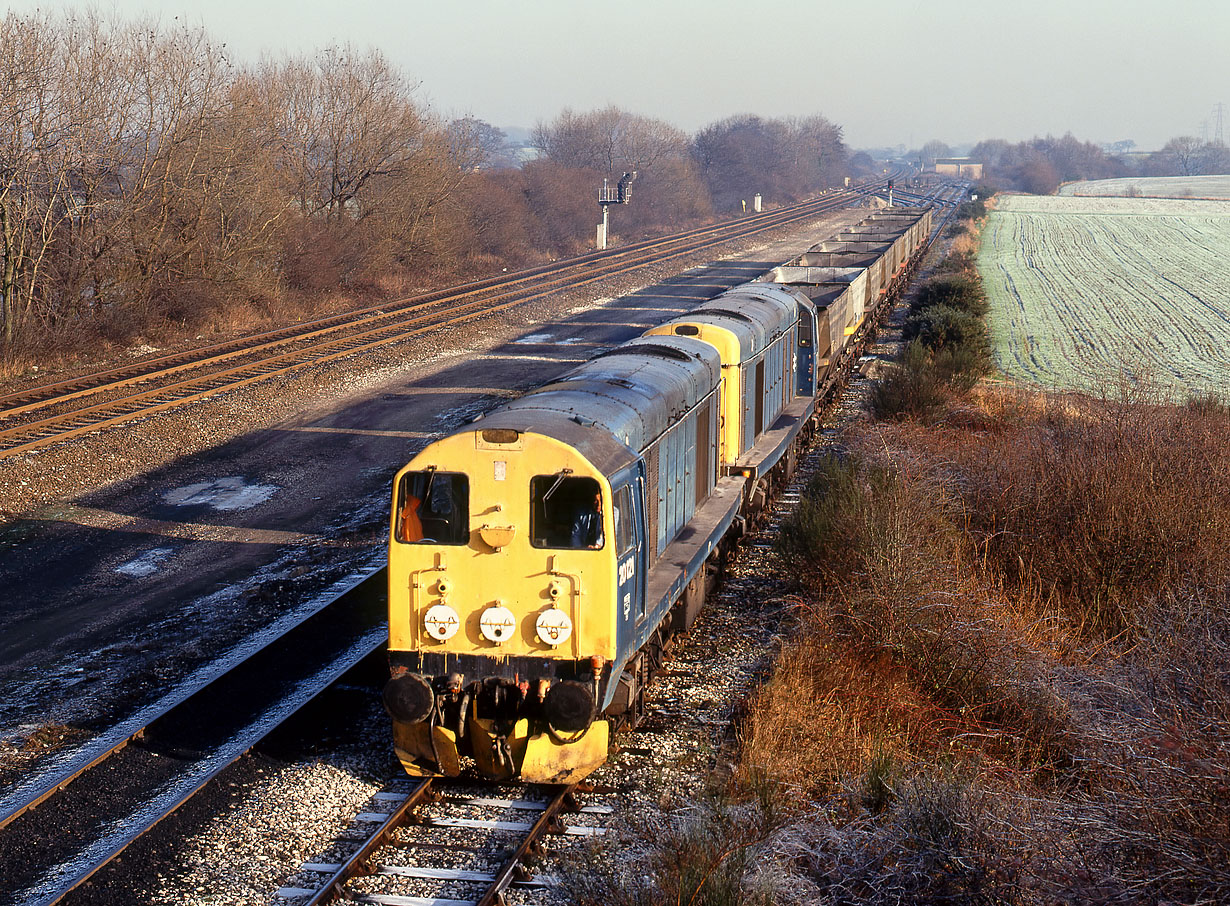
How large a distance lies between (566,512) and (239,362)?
70.3 ft

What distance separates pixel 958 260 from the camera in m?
53.6

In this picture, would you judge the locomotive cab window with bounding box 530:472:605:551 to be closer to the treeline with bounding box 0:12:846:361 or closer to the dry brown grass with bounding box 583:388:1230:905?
the dry brown grass with bounding box 583:388:1230:905

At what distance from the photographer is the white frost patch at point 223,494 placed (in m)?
18.1

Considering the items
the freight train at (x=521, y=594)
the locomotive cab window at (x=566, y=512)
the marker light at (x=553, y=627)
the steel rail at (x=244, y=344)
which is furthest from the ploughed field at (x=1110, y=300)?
the steel rail at (x=244, y=344)

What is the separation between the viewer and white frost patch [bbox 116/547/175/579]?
48.9 feet

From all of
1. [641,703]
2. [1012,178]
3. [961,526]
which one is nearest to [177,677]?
[641,703]

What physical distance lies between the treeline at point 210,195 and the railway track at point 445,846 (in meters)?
21.9

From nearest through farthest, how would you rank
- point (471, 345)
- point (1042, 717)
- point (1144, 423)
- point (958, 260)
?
point (1042, 717), point (1144, 423), point (471, 345), point (958, 260)

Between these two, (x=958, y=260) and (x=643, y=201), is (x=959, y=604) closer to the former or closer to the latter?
(x=958, y=260)

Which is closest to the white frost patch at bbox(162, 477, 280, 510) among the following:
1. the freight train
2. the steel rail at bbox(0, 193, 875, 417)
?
the steel rail at bbox(0, 193, 875, 417)

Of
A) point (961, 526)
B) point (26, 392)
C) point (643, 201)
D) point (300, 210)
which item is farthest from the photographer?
point (643, 201)

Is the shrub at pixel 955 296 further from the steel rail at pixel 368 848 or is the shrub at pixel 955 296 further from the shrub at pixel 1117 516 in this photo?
the steel rail at pixel 368 848

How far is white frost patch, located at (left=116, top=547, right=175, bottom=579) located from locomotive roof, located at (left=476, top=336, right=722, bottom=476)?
6.77 m

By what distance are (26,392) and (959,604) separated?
66.2 feet
